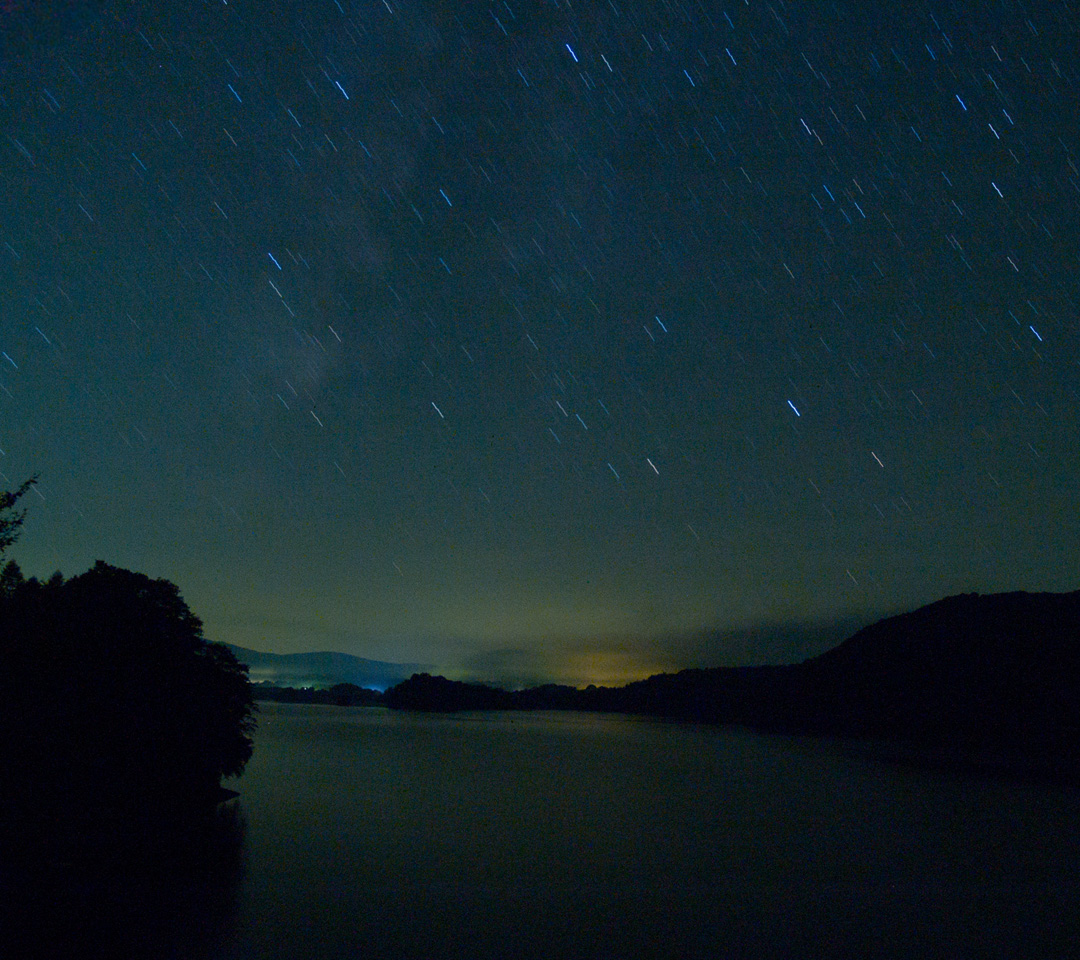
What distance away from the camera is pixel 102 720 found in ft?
73.9

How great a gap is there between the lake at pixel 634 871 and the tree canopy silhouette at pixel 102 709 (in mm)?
4145

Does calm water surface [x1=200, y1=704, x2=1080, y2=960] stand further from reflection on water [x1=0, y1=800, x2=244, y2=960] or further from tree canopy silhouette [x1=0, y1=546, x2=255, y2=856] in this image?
tree canopy silhouette [x1=0, y1=546, x2=255, y2=856]

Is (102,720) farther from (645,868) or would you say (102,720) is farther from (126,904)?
(645,868)

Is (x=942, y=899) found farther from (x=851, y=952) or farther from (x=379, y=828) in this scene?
(x=379, y=828)

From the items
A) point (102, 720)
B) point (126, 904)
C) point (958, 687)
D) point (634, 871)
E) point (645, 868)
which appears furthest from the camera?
point (958, 687)

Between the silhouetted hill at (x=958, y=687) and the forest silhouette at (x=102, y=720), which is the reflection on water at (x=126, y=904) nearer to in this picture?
the forest silhouette at (x=102, y=720)

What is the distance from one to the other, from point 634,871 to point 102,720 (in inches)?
708

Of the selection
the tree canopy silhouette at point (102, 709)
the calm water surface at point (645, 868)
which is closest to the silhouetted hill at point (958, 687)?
the calm water surface at point (645, 868)

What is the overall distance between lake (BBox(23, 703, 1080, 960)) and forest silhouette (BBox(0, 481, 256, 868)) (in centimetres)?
376

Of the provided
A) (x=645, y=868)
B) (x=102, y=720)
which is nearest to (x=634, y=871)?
(x=645, y=868)

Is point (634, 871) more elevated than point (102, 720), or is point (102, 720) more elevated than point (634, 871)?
point (102, 720)

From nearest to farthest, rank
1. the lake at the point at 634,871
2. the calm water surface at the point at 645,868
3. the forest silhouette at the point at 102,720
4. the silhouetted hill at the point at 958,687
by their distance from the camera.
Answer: the lake at the point at 634,871 < the calm water surface at the point at 645,868 < the forest silhouette at the point at 102,720 < the silhouetted hill at the point at 958,687

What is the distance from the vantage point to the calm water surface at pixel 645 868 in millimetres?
16734

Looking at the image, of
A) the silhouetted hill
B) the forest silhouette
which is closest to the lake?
the forest silhouette
